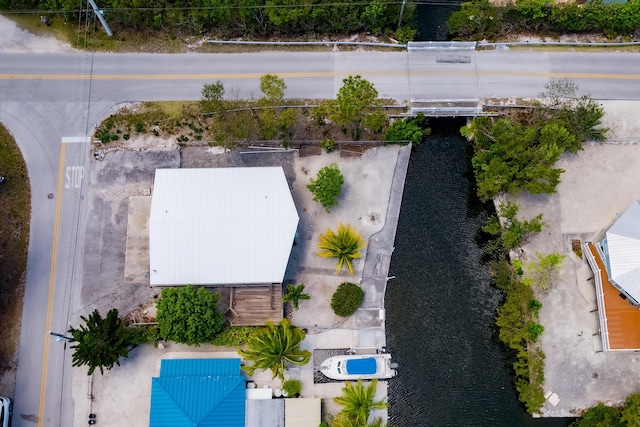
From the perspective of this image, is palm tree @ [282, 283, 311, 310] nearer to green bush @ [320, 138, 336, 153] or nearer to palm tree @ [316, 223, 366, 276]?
palm tree @ [316, 223, 366, 276]

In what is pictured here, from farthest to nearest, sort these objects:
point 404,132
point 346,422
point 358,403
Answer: point 404,132
point 358,403
point 346,422

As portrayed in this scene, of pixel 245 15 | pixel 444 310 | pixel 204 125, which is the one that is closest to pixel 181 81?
pixel 204 125

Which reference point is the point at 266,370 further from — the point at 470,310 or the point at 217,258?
the point at 470,310

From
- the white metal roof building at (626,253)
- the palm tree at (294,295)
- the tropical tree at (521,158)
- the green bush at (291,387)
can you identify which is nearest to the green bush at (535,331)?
the white metal roof building at (626,253)

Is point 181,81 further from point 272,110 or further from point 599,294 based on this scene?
point 599,294

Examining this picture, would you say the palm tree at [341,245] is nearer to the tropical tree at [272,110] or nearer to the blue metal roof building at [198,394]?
the tropical tree at [272,110]

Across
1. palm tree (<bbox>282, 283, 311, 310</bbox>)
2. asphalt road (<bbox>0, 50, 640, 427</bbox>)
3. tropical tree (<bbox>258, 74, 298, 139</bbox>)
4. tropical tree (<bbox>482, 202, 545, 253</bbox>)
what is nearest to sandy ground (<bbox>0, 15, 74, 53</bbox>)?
asphalt road (<bbox>0, 50, 640, 427</bbox>)

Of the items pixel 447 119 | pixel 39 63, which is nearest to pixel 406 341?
pixel 447 119

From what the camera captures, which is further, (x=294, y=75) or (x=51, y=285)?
(x=294, y=75)
